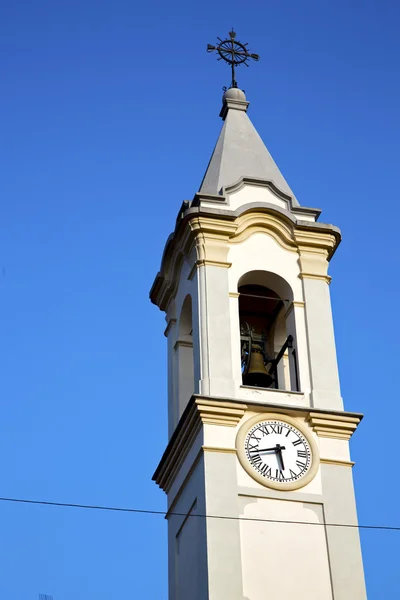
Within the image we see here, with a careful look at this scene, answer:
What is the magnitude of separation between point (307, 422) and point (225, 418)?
1.46 meters

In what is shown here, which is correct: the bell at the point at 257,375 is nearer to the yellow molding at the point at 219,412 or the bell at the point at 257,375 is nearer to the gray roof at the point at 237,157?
the yellow molding at the point at 219,412

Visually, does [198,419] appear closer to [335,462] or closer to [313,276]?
[335,462]

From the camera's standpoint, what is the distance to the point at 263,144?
2819 centimetres

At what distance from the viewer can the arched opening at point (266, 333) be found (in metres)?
25.1

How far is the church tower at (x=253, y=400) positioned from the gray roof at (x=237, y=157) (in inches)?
1.5

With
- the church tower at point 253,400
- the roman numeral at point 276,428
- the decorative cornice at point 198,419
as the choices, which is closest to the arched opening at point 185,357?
the church tower at point 253,400

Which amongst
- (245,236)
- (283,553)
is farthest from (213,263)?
(283,553)

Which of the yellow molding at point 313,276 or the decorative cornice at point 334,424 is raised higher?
the yellow molding at point 313,276

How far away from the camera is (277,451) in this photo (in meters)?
23.2

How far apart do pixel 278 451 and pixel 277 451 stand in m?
0.02

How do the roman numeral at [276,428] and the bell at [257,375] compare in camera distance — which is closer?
the roman numeral at [276,428]

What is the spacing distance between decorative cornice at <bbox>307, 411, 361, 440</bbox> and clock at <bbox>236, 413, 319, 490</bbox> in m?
0.22

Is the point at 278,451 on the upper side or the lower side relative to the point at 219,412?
lower

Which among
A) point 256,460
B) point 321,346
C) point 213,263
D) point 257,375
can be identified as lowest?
point 256,460
